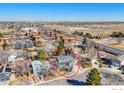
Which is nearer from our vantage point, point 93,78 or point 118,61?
point 93,78

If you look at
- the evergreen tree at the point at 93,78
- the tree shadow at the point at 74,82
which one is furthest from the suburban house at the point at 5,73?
the evergreen tree at the point at 93,78

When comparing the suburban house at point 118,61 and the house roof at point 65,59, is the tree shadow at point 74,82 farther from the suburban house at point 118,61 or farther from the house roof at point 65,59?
the suburban house at point 118,61

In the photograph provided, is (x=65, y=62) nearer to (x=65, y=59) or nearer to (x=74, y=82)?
(x=65, y=59)

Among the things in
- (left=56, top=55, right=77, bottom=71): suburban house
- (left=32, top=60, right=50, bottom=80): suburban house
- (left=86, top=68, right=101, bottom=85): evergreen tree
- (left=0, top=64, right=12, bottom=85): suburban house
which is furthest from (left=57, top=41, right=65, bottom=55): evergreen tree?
(left=0, top=64, right=12, bottom=85): suburban house

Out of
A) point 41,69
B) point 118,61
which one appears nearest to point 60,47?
point 41,69

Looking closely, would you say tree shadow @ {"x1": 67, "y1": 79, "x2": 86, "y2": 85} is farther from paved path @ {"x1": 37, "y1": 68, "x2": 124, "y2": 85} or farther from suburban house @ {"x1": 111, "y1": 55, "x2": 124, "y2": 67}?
suburban house @ {"x1": 111, "y1": 55, "x2": 124, "y2": 67}
